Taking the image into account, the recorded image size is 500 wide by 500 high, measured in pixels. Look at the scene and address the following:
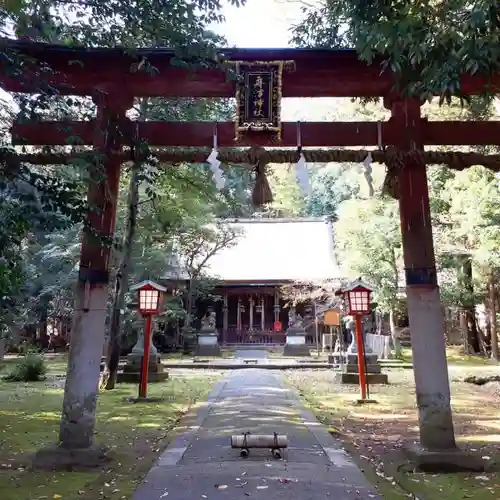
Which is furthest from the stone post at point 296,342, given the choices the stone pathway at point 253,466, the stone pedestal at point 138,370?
the stone pathway at point 253,466

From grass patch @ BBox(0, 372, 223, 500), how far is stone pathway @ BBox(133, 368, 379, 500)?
0.33 metres

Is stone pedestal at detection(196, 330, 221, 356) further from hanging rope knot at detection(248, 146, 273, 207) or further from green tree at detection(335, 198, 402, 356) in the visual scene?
hanging rope knot at detection(248, 146, 273, 207)

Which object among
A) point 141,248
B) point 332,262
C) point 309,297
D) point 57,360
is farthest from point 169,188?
point 332,262

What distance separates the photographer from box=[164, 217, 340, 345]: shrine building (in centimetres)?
2655

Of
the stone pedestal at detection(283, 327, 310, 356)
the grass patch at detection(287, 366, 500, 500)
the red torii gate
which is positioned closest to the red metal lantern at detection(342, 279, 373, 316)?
the grass patch at detection(287, 366, 500, 500)

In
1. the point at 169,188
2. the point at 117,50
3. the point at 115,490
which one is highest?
the point at 169,188

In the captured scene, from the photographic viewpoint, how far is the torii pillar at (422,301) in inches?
228

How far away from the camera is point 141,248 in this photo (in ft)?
63.0

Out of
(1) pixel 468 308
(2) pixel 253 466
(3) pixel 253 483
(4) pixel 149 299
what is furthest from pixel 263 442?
(1) pixel 468 308

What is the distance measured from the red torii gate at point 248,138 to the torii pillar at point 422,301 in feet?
0.04

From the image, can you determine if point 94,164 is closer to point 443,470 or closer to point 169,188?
point 443,470

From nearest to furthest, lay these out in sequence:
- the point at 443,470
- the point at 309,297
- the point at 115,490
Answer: the point at 115,490
the point at 443,470
the point at 309,297

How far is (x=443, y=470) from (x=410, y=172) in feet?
10.7

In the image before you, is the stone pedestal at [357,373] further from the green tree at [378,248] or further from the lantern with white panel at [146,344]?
the green tree at [378,248]
